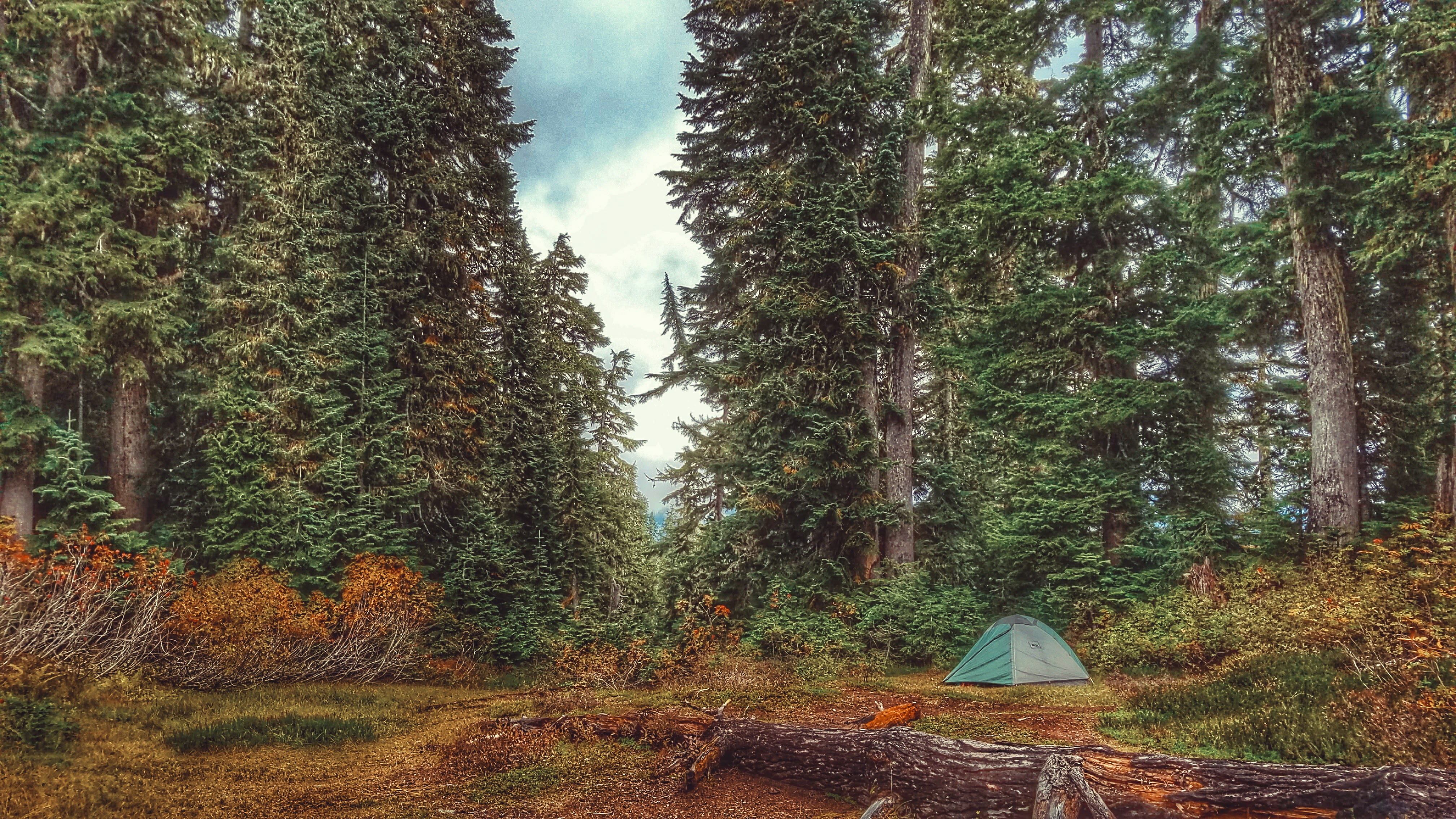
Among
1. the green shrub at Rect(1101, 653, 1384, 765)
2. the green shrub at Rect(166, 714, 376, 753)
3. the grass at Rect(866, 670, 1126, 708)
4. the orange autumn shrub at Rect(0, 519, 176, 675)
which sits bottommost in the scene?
the grass at Rect(866, 670, 1126, 708)

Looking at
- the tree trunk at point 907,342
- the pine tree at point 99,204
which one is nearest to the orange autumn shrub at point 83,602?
the pine tree at point 99,204

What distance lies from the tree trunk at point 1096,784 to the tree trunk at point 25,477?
1498 cm

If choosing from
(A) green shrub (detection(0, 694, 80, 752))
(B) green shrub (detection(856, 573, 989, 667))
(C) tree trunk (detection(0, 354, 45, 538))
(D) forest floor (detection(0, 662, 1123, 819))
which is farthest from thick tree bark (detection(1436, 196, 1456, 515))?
(C) tree trunk (detection(0, 354, 45, 538))

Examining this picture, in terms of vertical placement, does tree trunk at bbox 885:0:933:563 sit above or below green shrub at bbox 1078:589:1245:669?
above

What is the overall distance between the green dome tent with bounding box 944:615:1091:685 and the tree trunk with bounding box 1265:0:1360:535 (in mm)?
5068

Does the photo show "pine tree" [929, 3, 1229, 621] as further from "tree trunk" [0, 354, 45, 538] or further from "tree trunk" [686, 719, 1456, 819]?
"tree trunk" [0, 354, 45, 538]

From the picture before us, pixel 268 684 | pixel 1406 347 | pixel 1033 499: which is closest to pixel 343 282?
pixel 268 684

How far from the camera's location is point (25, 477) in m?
12.2

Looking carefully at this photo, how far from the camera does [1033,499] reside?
13.2 metres

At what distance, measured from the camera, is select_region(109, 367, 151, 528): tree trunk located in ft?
44.2

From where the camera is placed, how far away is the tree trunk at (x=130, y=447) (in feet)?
44.2

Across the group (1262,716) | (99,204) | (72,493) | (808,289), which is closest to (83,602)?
(72,493)

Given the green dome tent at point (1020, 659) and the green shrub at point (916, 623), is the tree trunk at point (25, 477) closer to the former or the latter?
the green shrub at point (916, 623)

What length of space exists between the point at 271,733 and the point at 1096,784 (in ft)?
26.6
